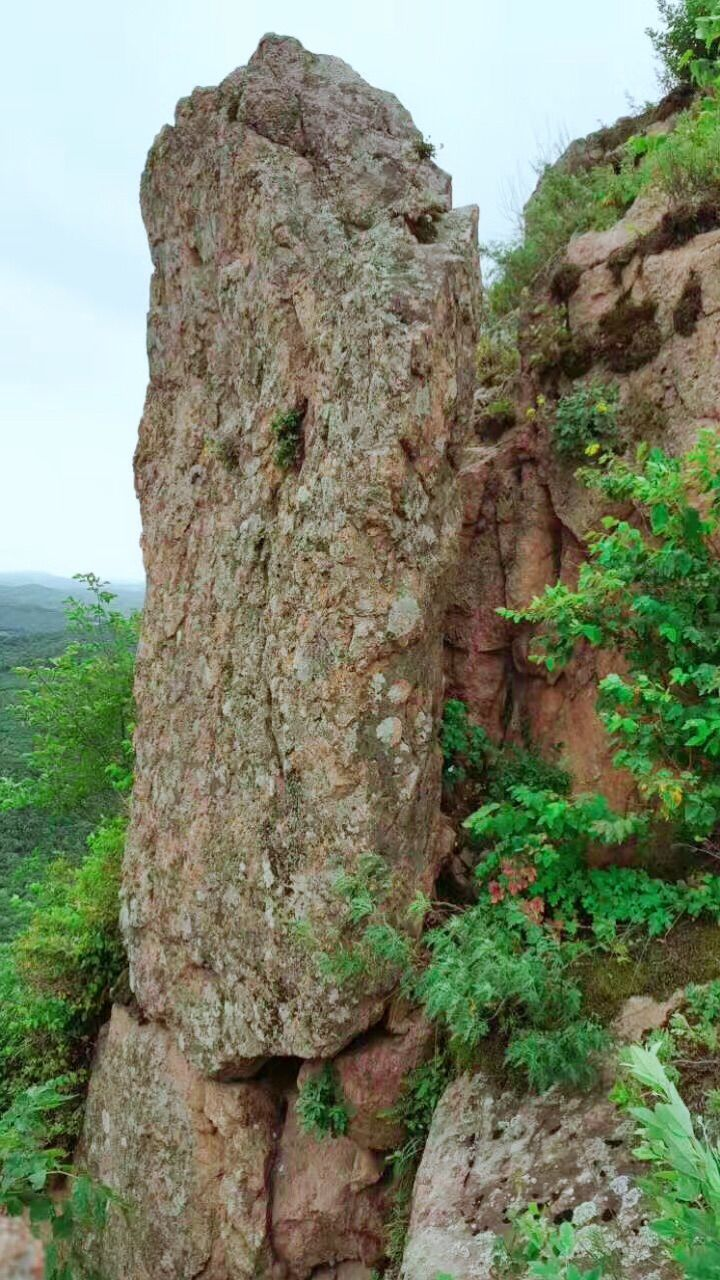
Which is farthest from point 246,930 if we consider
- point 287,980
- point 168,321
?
point 168,321

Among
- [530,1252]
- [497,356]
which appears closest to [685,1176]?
[530,1252]

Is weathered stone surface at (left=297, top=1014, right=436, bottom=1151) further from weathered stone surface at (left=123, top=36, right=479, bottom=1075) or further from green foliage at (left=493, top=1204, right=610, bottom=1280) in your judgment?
green foliage at (left=493, top=1204, right=610, bottom=1280)

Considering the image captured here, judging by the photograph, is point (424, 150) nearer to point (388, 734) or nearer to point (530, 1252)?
point (388, 734)

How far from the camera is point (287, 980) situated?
21.2ft

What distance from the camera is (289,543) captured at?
6922 millimetres

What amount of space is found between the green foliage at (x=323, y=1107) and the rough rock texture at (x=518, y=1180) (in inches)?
47.7

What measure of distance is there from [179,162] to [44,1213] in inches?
401

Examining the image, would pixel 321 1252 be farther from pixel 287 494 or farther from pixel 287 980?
pixel 287 494

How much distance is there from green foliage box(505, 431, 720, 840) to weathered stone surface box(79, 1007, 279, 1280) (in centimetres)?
506

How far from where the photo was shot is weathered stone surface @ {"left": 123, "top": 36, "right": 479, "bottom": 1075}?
6.35 m

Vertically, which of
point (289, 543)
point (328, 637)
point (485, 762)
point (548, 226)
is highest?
point (548, 226)

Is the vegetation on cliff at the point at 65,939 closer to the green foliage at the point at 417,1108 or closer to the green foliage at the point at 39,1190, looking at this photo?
the green foliage at the point at 39,1190

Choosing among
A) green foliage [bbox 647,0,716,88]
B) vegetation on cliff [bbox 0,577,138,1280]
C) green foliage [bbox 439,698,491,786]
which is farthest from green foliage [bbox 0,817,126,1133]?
green foliage [bbox 647,0,716,88]

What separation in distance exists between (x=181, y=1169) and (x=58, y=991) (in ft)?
8.84
